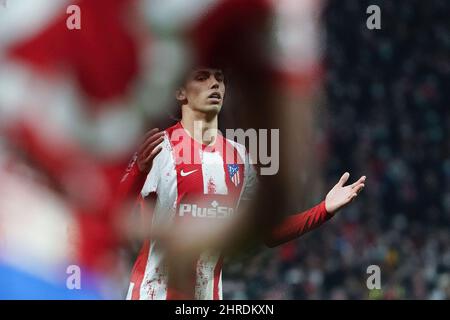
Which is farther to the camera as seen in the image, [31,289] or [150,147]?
[31,289]

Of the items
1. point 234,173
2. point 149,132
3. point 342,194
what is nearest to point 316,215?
point 342,194

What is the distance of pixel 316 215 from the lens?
653cm

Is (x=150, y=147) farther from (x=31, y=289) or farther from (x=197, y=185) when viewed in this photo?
(x=31, y=289)

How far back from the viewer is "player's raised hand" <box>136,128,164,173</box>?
6.46 metres

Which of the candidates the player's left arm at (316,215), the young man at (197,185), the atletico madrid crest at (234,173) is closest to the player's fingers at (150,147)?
the young man at (197,185)

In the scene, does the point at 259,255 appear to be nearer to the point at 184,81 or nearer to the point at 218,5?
the point at 184,81

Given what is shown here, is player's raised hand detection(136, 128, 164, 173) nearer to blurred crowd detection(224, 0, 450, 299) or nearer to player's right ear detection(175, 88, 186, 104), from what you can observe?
player's right ear detection(175, 88, 186, 104)

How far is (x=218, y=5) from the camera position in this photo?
676 cm

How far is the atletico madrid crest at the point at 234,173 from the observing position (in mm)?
6477

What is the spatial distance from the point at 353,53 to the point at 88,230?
2167mm

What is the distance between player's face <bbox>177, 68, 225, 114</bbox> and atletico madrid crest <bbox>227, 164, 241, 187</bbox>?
36 centimetres

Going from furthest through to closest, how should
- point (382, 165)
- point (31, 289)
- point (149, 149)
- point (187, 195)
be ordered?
point (382, 165) → point (31, 289) → point (149, 149) → point (187, 195)

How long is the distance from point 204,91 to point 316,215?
1048 millimetres

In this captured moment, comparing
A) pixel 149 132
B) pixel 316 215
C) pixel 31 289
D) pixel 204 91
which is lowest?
pixel 31 289
